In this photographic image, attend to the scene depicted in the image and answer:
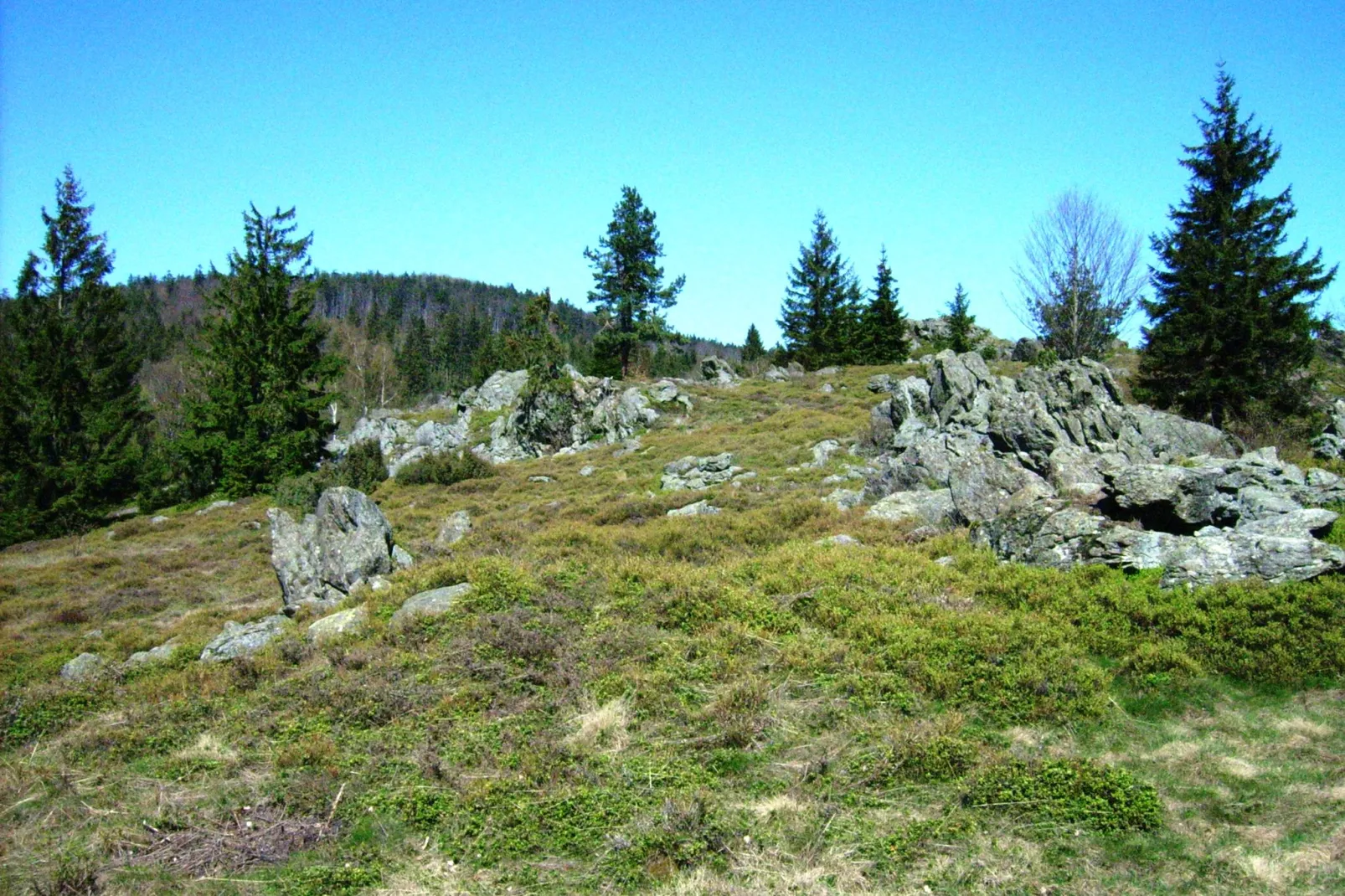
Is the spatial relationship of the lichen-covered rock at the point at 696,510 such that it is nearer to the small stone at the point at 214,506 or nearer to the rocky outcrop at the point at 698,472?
the rocky outcrop at the point at 698,472

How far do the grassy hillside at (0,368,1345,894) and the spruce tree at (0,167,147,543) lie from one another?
88.8 ft

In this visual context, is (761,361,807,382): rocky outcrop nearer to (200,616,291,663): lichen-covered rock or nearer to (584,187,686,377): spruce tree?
(584,187,686,377): spruce tree

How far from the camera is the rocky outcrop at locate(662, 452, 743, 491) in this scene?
2506 centimetres

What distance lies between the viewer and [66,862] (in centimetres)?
629

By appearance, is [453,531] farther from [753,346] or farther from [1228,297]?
[753,346]

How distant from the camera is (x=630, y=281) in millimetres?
52875

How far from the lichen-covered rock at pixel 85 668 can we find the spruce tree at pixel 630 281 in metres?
41.8

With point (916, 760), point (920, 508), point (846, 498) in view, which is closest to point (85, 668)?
point (916, 760)

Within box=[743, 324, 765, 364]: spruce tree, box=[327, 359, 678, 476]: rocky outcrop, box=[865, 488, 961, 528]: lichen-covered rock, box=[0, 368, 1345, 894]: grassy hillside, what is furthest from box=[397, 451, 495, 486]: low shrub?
box=[743, 324, 765, 364]: spruce tree

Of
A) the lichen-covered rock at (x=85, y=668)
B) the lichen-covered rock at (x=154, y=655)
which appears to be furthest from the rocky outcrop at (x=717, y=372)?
the lichen-covered rock at (x=85, y=668)

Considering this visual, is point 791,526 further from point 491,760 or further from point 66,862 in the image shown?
point 66,862

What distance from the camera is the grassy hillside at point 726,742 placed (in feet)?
20.4

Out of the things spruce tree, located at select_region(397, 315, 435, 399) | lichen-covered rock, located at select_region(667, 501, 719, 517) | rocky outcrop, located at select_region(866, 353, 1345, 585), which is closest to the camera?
rocky outcrop, located at select_region(866, 353, 1345, 585)

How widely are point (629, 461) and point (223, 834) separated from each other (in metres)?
25.2
